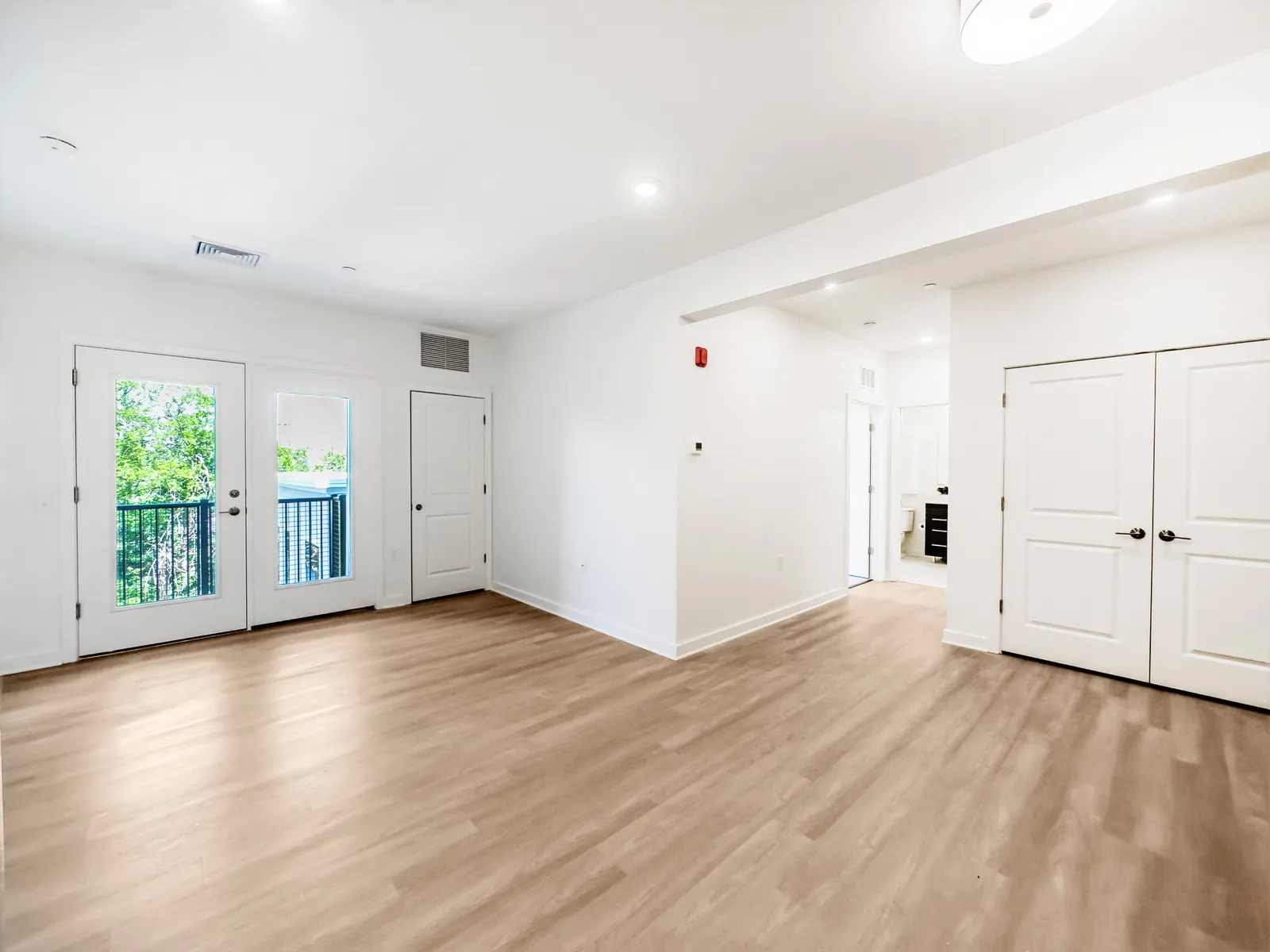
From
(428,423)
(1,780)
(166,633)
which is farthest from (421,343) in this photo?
(1,780)

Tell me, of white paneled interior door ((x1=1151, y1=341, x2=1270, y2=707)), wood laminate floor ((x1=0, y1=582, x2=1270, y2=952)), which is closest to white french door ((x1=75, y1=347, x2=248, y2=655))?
wood laminate floor ((x1=0, y1=582, x2=1270, y2=952))

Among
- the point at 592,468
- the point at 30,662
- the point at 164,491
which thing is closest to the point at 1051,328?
the point at 592,468

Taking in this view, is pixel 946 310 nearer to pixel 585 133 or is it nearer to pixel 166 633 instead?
pixel 585 133

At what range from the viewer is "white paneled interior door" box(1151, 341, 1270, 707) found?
3.08m

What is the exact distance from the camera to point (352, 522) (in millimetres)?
5008

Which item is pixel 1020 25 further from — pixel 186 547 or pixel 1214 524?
pixel 186 547

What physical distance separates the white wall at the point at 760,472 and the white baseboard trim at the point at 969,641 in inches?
49.8

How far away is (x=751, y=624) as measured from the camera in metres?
4.54

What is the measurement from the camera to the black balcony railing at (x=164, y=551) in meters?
3.98

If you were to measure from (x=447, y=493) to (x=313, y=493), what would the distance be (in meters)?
1.26

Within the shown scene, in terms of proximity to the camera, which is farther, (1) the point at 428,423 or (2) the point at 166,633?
(1) the point at 428,423

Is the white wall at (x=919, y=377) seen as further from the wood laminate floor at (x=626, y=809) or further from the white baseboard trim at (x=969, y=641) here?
the wood laminate floor at (x=626, y=809)

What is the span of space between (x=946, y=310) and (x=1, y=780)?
22.2 ft

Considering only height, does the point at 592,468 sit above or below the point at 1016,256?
below
